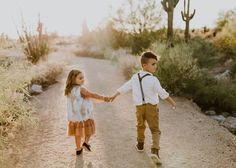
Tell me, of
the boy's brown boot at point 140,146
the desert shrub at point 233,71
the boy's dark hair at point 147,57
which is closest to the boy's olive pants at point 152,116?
the boy's brown boot at point 140,146

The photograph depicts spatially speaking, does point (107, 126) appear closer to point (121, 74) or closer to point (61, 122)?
point (61, 122)

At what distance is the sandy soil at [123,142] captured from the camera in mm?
6812

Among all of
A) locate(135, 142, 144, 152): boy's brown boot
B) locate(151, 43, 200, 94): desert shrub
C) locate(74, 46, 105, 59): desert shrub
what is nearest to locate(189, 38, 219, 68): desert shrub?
locate(74, 46, 105, 59): desert shrub

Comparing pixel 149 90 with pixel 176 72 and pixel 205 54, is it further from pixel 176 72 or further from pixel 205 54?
pixel 205 54

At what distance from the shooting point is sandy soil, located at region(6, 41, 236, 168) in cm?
681

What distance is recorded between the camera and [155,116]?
6660 mm

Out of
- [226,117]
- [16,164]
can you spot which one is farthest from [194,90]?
[16,164]

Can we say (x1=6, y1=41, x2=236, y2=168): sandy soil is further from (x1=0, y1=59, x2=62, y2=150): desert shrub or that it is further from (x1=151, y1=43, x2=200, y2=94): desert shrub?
(x1=151, y1=43, x2=200, y2=94): desert shrub

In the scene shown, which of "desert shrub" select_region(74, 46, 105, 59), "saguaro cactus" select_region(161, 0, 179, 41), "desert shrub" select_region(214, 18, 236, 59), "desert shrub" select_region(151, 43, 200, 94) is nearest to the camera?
"desert shrub" select_region(151, 43, 200, 94)

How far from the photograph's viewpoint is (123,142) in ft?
25.5

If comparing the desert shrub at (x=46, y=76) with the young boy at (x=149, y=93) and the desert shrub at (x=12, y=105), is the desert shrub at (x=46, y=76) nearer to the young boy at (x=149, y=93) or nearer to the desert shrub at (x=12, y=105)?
the desert shrub at (x=12, y=105)

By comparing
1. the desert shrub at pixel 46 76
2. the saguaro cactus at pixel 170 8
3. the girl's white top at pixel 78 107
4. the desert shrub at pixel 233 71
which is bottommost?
the desert shrub at pixel 233 71

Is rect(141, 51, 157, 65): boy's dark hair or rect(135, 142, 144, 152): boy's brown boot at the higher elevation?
rect(141, 51, 157, 65): boy's dark hair

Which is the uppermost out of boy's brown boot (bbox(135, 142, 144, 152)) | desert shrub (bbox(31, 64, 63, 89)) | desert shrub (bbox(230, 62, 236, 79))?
desert shrub (bbox(31, 64, 63, 89))
